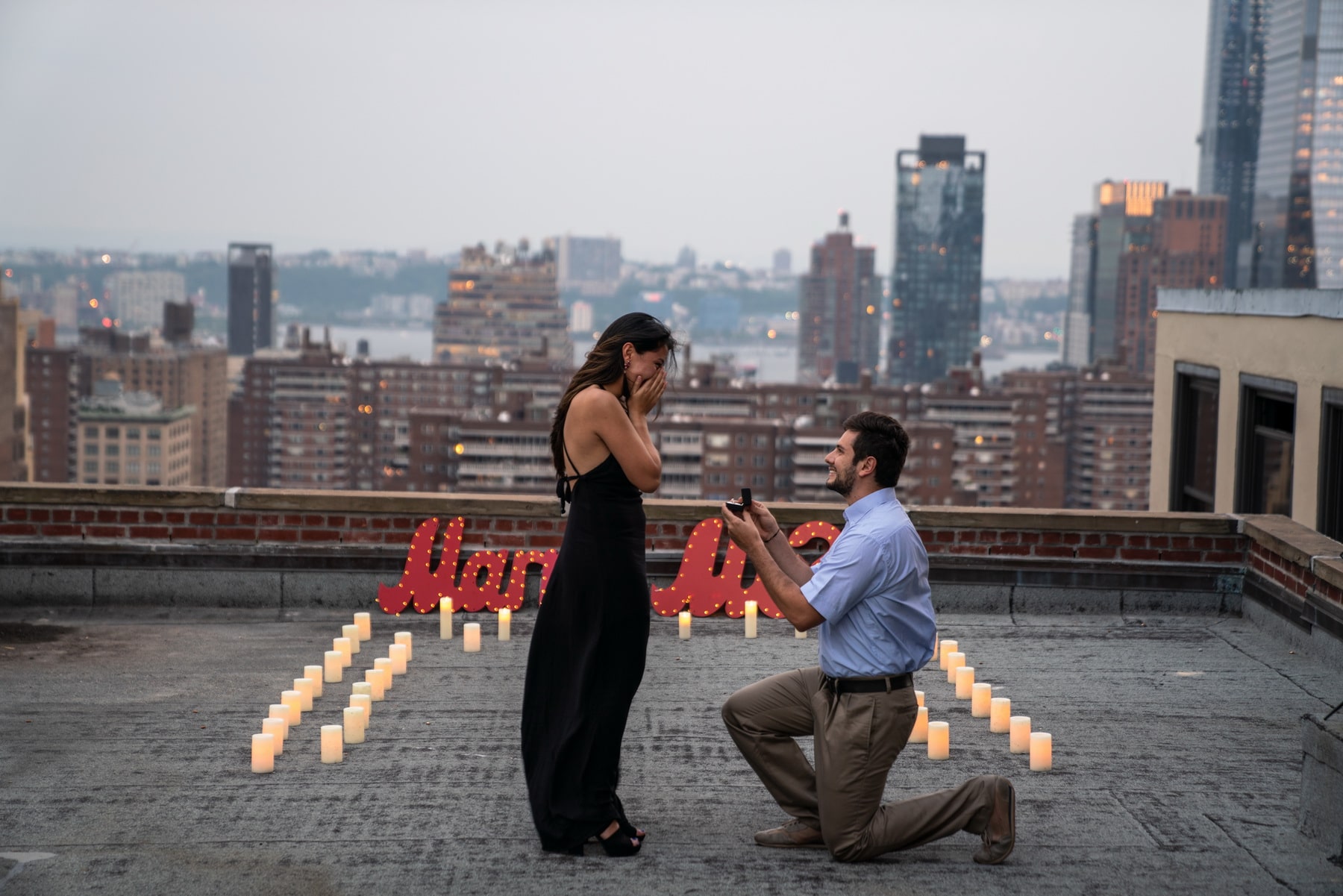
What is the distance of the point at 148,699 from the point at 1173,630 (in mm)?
6588

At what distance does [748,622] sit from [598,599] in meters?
4.37

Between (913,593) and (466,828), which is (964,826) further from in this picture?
(466,828)

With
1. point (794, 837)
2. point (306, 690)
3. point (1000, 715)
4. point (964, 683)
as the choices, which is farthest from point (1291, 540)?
point (306, 690)

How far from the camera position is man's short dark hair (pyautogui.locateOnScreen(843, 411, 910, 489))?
5504mm

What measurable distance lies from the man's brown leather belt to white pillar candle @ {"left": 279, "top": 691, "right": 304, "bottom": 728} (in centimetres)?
315

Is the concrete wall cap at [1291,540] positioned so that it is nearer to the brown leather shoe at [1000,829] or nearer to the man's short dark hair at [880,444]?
the brown leather shoe at [1000,829]

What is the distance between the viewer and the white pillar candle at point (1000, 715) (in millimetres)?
7430

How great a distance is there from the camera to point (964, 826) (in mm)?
5547

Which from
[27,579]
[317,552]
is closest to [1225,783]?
[317,552]

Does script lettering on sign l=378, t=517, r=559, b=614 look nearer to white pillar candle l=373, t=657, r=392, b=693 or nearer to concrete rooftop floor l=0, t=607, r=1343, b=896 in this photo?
concrete rooftop floor l=0, t=607, r=1343, b=896

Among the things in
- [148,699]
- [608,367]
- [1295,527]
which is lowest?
[148,699]

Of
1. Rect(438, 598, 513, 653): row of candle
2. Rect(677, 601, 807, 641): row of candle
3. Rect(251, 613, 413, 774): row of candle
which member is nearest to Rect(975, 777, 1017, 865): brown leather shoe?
Rect(251, 613, 413, 774): row of candle

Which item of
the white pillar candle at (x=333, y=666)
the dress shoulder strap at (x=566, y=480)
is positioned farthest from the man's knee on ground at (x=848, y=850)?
the white pillar candle at (x=333, y=666)

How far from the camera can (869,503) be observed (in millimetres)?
5547
